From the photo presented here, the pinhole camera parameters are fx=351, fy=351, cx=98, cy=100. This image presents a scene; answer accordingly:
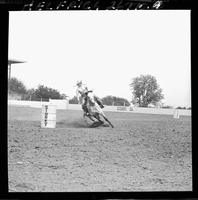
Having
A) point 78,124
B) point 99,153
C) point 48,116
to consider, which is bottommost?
point 99,153

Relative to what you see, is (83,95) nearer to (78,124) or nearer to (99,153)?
(78,124)

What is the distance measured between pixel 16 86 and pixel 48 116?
2.12ft

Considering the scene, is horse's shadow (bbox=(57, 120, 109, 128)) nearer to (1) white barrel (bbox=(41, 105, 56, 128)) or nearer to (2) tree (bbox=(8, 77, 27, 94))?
(1) white barrel (bbox=(41, 105, 56, 128))

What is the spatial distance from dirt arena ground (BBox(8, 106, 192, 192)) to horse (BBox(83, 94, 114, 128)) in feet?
0.25

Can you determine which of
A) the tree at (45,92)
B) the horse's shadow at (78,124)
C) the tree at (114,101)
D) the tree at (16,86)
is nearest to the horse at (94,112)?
the horse's shadow at (78,124)

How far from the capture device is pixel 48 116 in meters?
5.27

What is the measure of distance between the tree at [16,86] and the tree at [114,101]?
117 cm

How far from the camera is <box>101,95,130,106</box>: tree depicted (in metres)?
5.17

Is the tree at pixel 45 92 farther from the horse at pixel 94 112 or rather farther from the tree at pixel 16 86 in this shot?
the horse at pixel 94 112

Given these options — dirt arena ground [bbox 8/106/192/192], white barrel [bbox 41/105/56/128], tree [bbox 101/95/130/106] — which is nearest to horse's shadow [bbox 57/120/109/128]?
dirt arena ground [bbox 8/106/192/192]

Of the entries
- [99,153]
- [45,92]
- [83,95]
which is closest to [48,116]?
[45,92]

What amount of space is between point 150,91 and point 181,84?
0.46 m

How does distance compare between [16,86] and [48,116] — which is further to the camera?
[48,116]

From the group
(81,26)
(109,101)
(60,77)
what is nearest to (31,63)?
(60,77)
